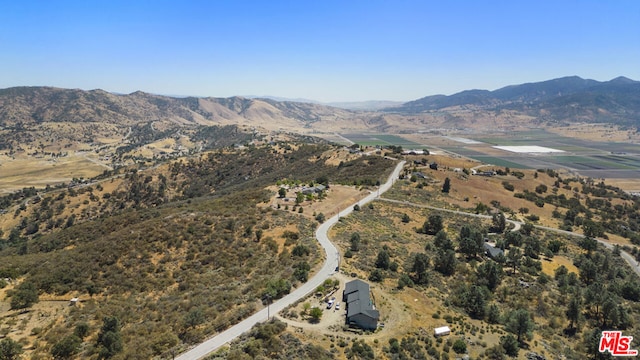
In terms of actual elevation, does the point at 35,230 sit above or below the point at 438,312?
below

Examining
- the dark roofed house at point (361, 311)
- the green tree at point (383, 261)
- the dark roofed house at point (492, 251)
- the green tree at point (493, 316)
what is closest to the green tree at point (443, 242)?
the dark roofed house at point (492, 251)

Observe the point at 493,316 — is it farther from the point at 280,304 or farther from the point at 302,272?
the point at 280,304

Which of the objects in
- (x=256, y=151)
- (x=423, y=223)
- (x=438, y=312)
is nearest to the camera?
(x=438, y=312)

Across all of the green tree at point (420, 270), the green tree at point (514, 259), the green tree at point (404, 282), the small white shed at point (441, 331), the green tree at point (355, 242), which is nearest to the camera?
the small white shed at point (441, 331)

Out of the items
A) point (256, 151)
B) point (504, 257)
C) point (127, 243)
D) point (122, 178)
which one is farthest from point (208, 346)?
point (256, 151)

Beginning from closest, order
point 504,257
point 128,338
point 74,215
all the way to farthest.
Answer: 1. point 128,338
2. point 504,257
3. point 74,215

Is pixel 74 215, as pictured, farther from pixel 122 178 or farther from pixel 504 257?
pixel 504 257

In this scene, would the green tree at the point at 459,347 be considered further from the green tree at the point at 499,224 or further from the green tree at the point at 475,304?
the green tree at the point at 499,224

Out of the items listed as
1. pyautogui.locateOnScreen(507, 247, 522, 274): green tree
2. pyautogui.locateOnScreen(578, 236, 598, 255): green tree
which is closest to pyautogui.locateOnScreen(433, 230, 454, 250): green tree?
pyautogui.locateOnScreen(507, 247, 522, 274): green tree
